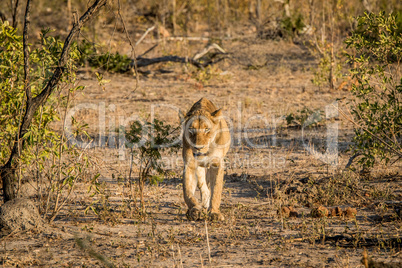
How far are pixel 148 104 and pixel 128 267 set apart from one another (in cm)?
770

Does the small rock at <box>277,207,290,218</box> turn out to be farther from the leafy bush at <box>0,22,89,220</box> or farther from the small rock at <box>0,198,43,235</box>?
the small rock at <box>0,198,43,235</box>

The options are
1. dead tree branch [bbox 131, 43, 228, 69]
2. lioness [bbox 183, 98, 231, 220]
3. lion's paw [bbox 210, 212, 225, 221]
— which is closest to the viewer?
lion's paw [bbox 210, 212, 225, 221]

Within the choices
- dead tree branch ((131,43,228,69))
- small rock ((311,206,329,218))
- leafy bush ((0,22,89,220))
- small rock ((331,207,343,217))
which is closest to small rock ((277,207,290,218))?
small rock ((311,206,329,218))

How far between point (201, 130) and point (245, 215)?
1134 mm

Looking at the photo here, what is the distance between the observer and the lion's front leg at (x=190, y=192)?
5.69 m

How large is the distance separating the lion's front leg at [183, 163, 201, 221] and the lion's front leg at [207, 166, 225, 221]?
0.17 m

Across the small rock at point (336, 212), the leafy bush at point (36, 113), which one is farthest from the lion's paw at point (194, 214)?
the small rock at point (336, 212)

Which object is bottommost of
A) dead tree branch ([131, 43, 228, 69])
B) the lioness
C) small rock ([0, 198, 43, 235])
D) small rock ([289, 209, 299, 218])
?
small rock ([289, 209, 299, 218])

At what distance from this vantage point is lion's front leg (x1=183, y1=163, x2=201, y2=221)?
5691 millimetres

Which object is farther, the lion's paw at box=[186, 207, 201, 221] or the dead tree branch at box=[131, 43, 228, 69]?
the dead tree branch at box=[131, 43, 228, 69]

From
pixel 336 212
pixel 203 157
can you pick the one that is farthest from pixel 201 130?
pixel 336 212

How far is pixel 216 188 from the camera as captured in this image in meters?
5.84

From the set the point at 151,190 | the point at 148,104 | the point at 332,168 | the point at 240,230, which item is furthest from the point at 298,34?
the point at 240,230

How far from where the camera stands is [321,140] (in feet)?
30.5
